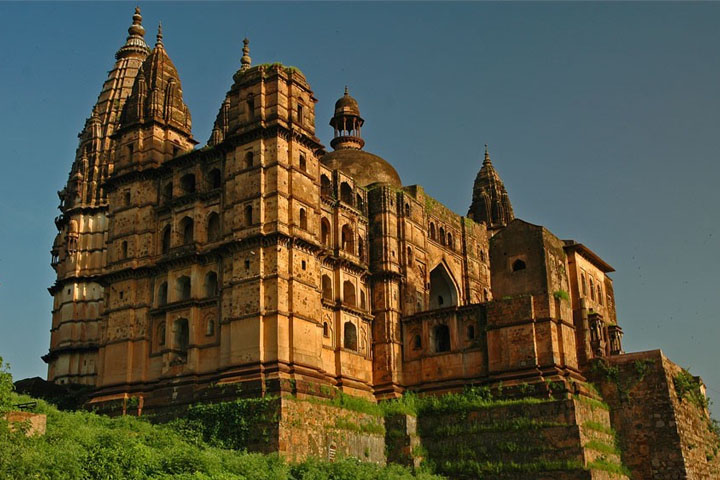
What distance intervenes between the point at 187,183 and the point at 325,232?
18.8 feet

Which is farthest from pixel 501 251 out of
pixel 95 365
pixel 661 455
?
pixel 95 365

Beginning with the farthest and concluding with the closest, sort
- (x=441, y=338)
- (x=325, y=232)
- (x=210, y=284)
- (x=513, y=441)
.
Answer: (x=441, y=338) → (x=325, y=232) → (x=210, y=284) → (x=513, y=441)

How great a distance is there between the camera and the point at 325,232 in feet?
115

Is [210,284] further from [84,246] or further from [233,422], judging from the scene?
[84,246]

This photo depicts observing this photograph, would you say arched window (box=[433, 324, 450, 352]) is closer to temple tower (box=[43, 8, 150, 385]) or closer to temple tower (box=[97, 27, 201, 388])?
temple tower (box=[97, 27, 201, 388])

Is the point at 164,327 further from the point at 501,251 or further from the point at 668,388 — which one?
the point at 668,388

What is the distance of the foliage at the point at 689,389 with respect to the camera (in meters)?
34.5

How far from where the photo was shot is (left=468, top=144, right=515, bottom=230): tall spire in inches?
1925

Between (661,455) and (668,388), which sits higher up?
(668,388)

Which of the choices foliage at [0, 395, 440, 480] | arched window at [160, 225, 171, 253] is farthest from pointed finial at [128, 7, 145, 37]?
foliage at [0, 395, 440, 480]

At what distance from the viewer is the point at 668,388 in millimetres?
33469

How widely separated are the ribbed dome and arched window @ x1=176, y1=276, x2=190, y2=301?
9.61 meters

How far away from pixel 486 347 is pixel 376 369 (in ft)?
14.5

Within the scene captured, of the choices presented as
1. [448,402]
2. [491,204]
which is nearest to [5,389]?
[448,402]
